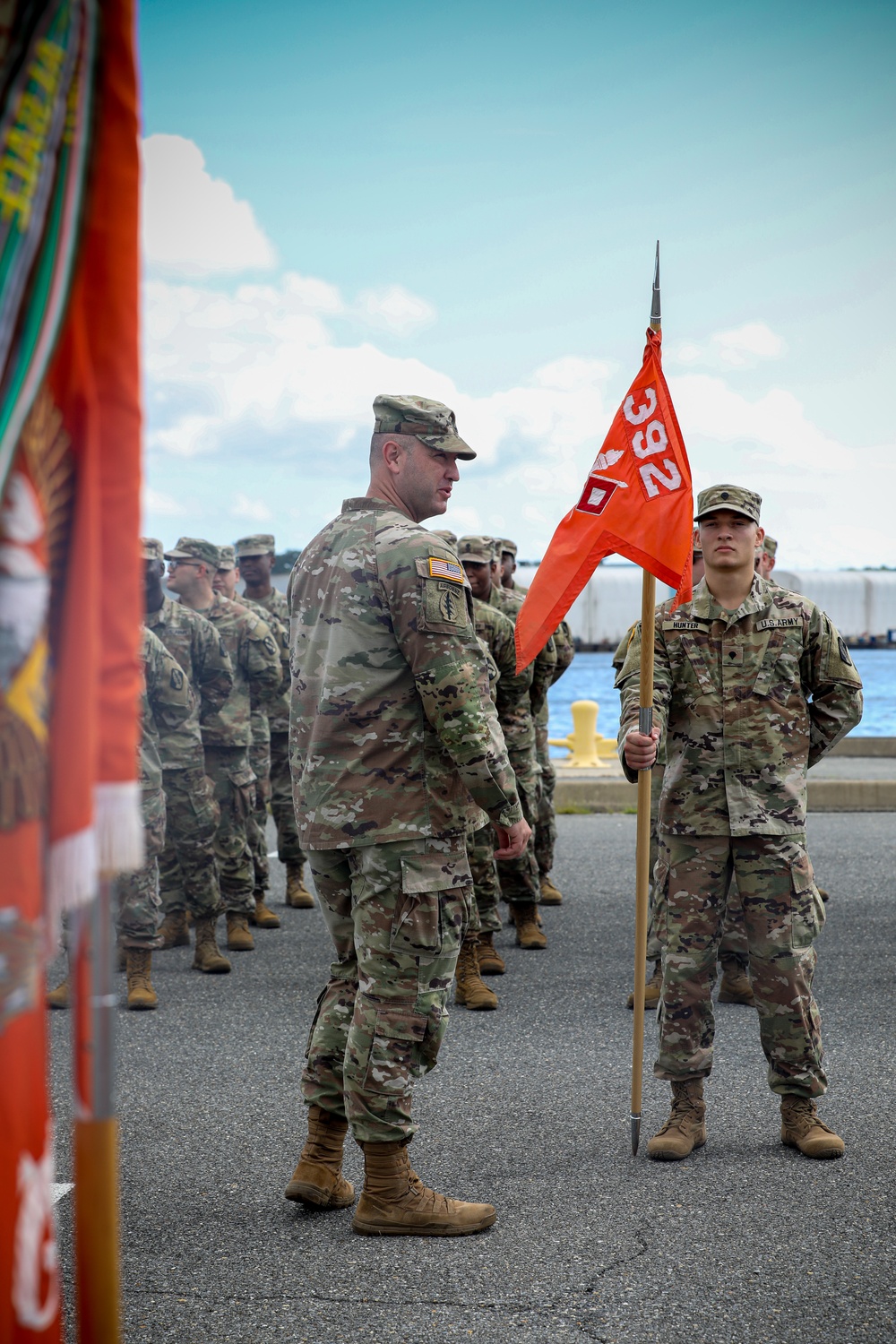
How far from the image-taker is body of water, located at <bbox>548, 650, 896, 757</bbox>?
1742 inches

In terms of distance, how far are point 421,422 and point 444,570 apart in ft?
1.68

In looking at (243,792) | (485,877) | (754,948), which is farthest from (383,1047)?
(243,792)

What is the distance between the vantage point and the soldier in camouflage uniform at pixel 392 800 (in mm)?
3438

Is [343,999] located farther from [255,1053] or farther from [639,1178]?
Answer: [255,1053]

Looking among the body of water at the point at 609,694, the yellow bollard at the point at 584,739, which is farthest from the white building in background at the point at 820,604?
the yellow bollard at the point at 584,739

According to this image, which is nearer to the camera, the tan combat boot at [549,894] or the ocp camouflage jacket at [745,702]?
the ocp camouflage jacket at [745,702]

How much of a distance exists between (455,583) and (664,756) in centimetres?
142

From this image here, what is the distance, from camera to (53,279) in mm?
1562

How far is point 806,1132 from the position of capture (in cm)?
404

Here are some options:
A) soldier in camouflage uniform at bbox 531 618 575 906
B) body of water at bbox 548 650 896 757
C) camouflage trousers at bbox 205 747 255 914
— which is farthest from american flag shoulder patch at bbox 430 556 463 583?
body of water at bbox 548 650 896 757

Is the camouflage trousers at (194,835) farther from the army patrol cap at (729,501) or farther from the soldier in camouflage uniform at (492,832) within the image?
the army patrol cap at (729,501)

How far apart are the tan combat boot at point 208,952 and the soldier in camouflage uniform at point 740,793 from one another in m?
3.43

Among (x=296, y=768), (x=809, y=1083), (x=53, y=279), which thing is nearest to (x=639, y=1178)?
(x=809, y=1083)

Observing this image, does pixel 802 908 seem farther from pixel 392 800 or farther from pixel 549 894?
pixel 549 894
